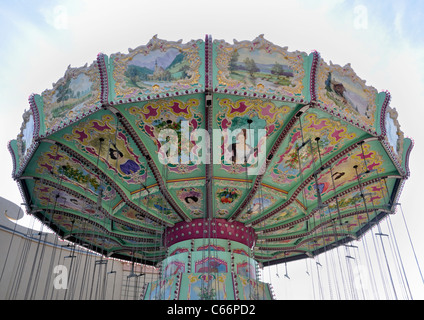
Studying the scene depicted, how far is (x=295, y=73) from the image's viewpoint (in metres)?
7.87

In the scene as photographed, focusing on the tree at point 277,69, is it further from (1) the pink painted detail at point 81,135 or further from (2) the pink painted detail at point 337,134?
(1) the pink painted detail at point 81,135

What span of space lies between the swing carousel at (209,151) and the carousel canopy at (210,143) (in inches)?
1.3

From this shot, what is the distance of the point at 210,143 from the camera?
9172 mm

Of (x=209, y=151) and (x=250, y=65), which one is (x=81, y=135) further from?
(x=250, y=65)

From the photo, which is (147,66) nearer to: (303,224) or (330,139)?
(330,139)

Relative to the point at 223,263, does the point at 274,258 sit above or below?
above

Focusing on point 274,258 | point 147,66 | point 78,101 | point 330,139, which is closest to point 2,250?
point 78,101

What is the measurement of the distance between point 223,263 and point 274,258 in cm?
727

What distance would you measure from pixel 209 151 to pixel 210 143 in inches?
15.5

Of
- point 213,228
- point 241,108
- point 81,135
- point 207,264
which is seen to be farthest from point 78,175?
point 241,108

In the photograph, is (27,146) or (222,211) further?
(222,211)

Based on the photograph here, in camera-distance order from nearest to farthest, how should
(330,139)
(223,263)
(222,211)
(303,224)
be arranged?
(330,139) < (223,263) < (222,211) < (303,224)

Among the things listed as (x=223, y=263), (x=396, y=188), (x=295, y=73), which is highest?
(x=295, y=73)

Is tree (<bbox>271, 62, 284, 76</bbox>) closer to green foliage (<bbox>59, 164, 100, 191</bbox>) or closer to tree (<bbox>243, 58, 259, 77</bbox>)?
tree (<bbox>243, 58, 259, 77</bbox>)
